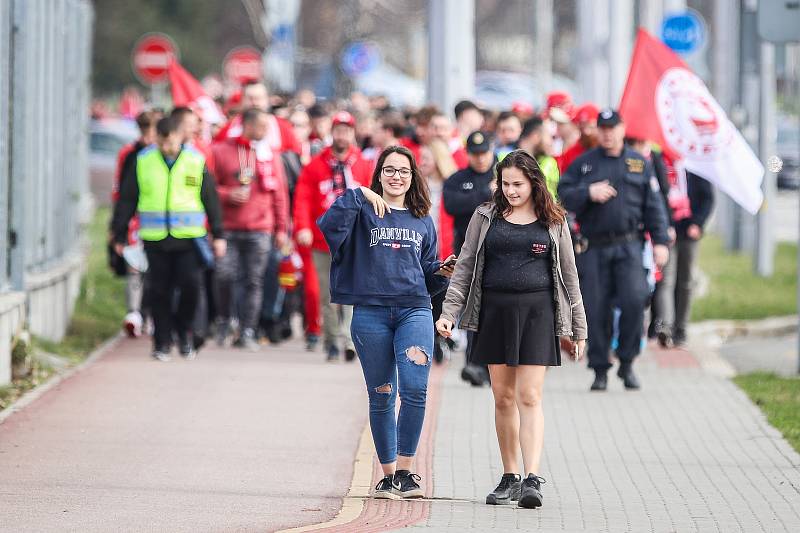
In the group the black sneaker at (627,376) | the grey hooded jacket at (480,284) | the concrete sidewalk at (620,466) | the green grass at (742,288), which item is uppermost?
the grey hooded jacket at (480,284)

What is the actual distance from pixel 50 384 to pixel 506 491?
4594mm

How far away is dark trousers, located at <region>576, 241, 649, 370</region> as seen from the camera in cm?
1241

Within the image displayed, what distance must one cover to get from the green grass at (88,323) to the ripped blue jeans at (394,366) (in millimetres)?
3197

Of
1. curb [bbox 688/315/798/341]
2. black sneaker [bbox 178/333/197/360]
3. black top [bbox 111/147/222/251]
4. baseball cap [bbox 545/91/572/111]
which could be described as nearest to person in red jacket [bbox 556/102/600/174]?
baseball cap [bbox 545/91/572/111]

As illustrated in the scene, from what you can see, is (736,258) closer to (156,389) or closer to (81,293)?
(81,293)

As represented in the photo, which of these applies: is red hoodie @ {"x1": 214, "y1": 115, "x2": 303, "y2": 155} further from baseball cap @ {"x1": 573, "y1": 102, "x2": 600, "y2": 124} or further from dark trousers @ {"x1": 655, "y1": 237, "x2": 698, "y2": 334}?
dark trousers @ {"x1": 655, "y1": 237, "x2": 698, "y2": 334}

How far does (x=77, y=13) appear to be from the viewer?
1755cm

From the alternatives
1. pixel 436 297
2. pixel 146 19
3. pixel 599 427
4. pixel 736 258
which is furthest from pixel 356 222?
pixel 146 19

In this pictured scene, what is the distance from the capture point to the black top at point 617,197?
12.3m

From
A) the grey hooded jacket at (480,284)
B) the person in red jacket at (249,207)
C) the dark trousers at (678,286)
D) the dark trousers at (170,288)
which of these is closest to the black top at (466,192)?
the dark trousers at (170,288)

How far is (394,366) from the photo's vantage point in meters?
8.70

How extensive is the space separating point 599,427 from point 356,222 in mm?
2942

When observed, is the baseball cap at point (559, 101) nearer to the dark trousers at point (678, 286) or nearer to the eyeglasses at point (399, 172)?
the dark trousers at point (678, 286)

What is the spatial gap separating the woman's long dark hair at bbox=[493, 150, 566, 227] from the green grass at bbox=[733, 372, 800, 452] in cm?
267
